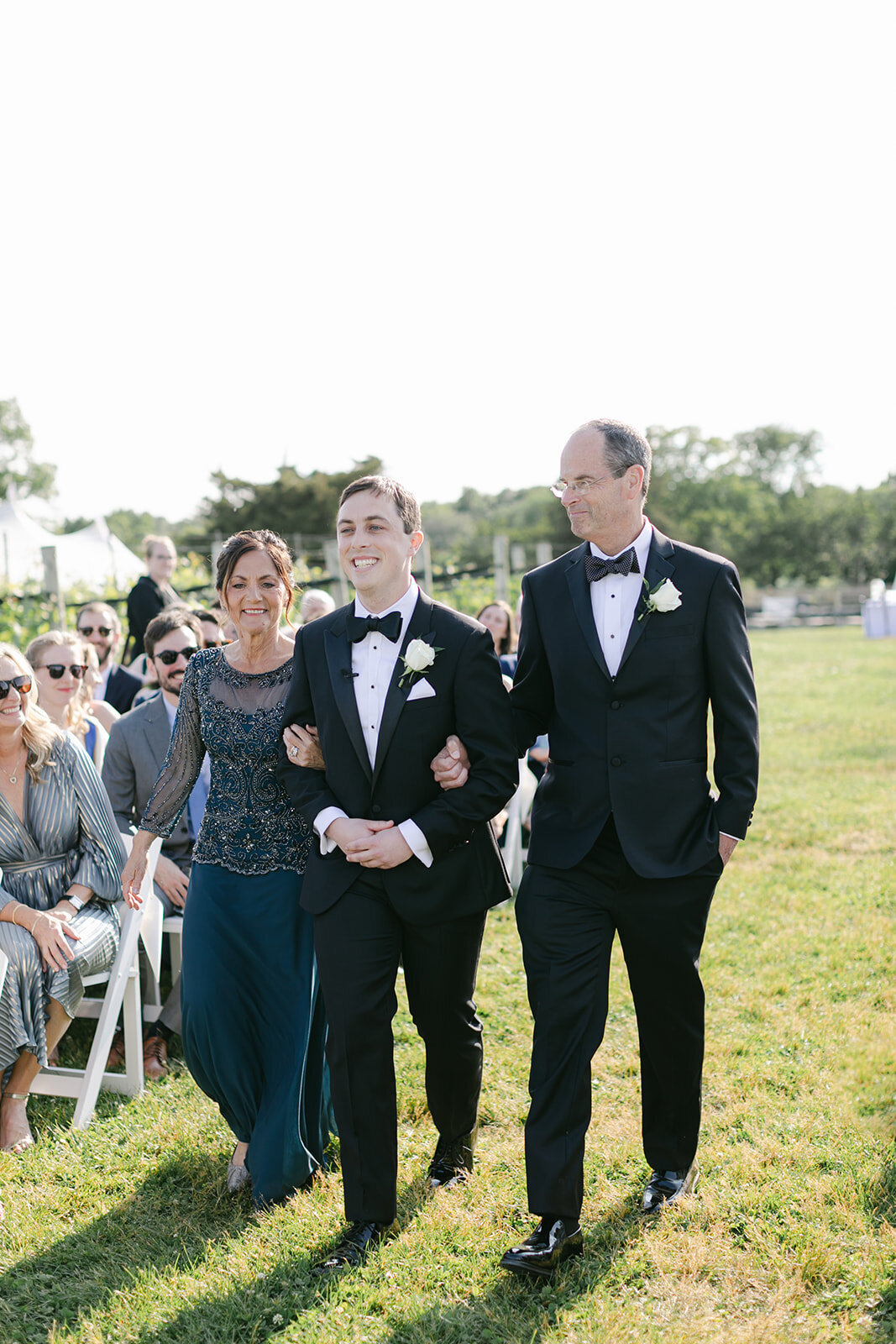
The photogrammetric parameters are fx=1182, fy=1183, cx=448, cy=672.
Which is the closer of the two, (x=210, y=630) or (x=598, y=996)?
(x=598, y=996)

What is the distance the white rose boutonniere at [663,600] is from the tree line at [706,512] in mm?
43263

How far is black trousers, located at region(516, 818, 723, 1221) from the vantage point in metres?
3.46

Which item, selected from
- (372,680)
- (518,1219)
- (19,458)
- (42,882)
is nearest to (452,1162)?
(518,1219)

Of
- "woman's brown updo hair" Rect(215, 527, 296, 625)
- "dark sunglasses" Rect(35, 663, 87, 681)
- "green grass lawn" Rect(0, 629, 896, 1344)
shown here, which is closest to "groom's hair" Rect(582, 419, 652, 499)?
"woman's brown updo hair" Rect(215, 527, 296, 625)

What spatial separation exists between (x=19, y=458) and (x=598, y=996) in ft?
292

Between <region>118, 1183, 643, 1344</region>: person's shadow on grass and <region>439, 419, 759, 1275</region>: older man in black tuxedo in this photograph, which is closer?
<region>118, 1183, 643, 1344</region>: person's shadow on grass

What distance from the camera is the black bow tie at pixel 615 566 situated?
146 inches

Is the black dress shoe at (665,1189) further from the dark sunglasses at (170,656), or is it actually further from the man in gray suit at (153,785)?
the dark sunglasses at (170,656)

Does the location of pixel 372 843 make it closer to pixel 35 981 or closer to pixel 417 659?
pixel 417 659

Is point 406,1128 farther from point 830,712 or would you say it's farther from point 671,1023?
point 830,712

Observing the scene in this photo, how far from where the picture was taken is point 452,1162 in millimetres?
4090

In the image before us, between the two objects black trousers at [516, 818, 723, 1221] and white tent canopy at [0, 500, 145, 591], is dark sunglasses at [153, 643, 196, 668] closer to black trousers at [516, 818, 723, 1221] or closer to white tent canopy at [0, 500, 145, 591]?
black trousers at [516, 818, 723, 1221]

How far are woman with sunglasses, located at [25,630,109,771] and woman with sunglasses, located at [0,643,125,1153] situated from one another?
0.76m

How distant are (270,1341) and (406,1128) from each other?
4.70 feet
